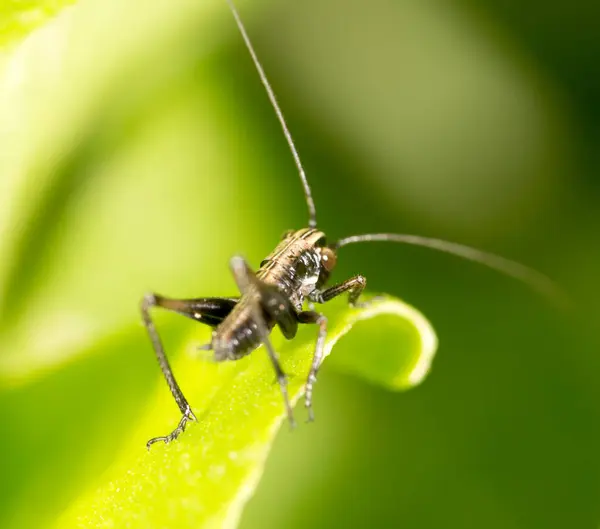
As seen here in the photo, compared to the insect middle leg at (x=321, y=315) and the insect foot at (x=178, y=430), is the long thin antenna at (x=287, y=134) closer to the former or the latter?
the insect middle leg at (x=321, y=315)

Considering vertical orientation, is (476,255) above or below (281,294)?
below

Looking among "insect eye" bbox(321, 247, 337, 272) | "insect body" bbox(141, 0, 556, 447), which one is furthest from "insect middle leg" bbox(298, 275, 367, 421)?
"insect eye" bbox(321, 247, 337, 272)

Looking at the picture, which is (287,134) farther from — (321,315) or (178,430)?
(178,430)

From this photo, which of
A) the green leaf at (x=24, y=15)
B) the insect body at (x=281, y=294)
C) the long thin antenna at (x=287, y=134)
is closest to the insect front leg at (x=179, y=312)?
the insect body at (x=281, y=294)

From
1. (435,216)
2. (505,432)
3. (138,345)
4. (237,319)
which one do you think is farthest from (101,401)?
(435,216)

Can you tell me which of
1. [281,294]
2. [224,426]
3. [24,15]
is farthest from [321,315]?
[24,15]

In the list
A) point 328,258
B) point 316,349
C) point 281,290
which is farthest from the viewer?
point 328,258

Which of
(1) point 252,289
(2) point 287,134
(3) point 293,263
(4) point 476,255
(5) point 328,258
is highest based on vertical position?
(2) point 287,134

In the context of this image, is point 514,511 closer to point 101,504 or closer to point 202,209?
point 101,504
